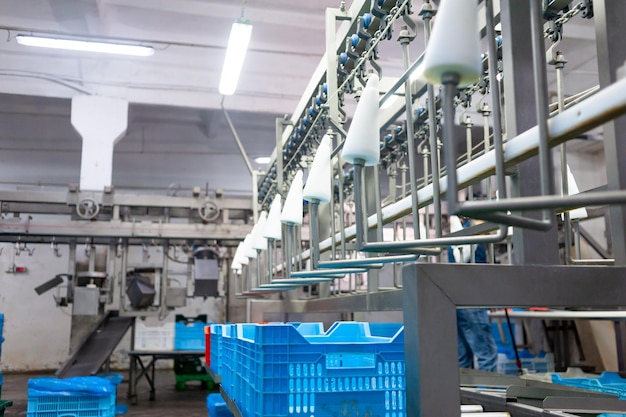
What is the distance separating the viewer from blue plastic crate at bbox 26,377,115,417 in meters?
4.09

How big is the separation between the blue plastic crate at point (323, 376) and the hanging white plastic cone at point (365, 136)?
2.05ft

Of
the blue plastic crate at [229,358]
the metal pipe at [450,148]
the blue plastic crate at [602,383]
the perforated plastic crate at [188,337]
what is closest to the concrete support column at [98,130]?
the perforated plastic crate at [188,337]

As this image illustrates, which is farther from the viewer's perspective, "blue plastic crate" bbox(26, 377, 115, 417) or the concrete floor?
the concrete floor

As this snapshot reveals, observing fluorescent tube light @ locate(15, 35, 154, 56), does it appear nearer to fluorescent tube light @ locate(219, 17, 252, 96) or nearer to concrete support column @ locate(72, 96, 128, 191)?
fluorescent tube light @ locate(219, 17, 252, 96)

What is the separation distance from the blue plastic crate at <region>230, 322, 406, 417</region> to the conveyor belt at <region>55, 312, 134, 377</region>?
4228mm

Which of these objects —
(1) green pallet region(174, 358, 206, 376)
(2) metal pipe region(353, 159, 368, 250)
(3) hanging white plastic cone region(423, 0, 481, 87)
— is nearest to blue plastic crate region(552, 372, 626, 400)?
(2) metal pipe region(353, 159, 368, 250)

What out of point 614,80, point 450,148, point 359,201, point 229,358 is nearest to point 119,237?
point 229,358

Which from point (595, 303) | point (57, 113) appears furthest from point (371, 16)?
point (57, 113)

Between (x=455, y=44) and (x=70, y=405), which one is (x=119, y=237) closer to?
(x=70, y=405)

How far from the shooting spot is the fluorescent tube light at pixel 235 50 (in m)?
4.60

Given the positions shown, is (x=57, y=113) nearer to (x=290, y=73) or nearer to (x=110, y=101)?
(x=110, y=101)

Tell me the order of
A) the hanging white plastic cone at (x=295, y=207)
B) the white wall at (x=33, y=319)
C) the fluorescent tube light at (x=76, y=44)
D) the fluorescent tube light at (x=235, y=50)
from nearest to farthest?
the hanging white plastic cone at (x=295, y=207) < the fluorescent tube light at (x=235, y=50) < the fluorescent tube light at (x=76, y=44) < the white wall at (x=33, y=319)

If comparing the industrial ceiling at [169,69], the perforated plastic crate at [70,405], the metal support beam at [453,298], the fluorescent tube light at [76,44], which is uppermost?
the industrial ceiling at [169,69]

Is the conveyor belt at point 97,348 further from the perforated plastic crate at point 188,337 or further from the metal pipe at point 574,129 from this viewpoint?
the metal pipe at point 574,129
